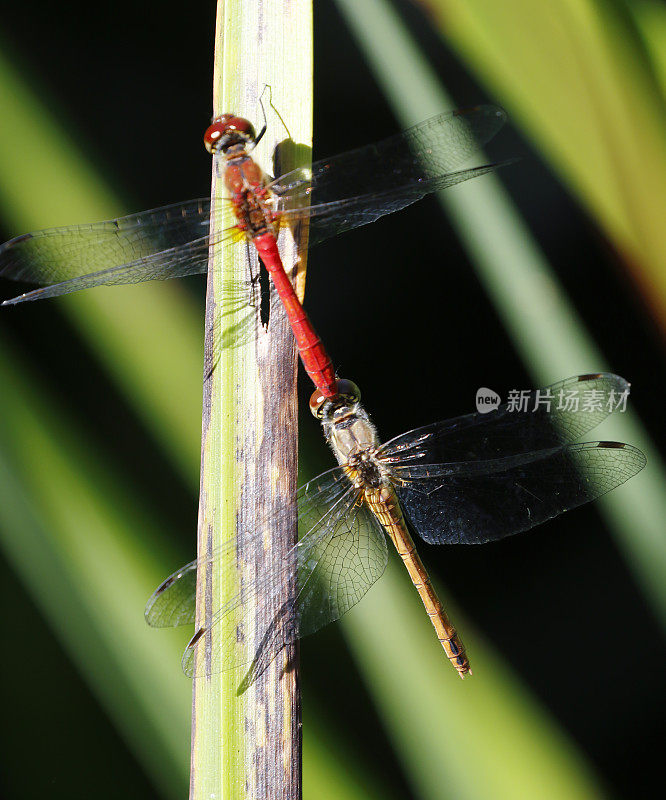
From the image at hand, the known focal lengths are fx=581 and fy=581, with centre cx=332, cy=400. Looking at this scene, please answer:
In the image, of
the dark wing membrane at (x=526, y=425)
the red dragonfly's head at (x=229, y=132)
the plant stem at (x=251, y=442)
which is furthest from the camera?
the dark wing membrane at (x=526, y=425)

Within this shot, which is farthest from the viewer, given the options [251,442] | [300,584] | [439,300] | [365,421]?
[439,300]

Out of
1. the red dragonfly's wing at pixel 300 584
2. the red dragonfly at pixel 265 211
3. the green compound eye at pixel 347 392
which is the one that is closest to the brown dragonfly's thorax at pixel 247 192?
the red dragonfly at pixel 265 211

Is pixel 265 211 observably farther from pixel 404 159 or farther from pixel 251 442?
pixel 251 442

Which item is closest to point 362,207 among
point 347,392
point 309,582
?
point 347,392

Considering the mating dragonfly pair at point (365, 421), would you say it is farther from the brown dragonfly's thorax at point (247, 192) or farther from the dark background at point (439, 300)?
the dark background at point (439, 300)

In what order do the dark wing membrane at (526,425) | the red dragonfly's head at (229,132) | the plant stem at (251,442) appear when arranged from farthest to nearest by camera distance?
the dark wing membrane at (526,425) → the red dragonfly's head at (229,132) → the plant stem at (251,442)

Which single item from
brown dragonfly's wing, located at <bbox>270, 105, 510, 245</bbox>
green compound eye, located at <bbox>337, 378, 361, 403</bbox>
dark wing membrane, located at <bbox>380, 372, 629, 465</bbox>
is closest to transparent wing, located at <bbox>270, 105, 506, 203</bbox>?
brown dragonfly's wing, located at <bbox>270, 105, 510, 245</bbox>

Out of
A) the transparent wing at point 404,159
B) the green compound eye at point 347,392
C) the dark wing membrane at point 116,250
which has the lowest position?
the green compound eye at point 347,392
